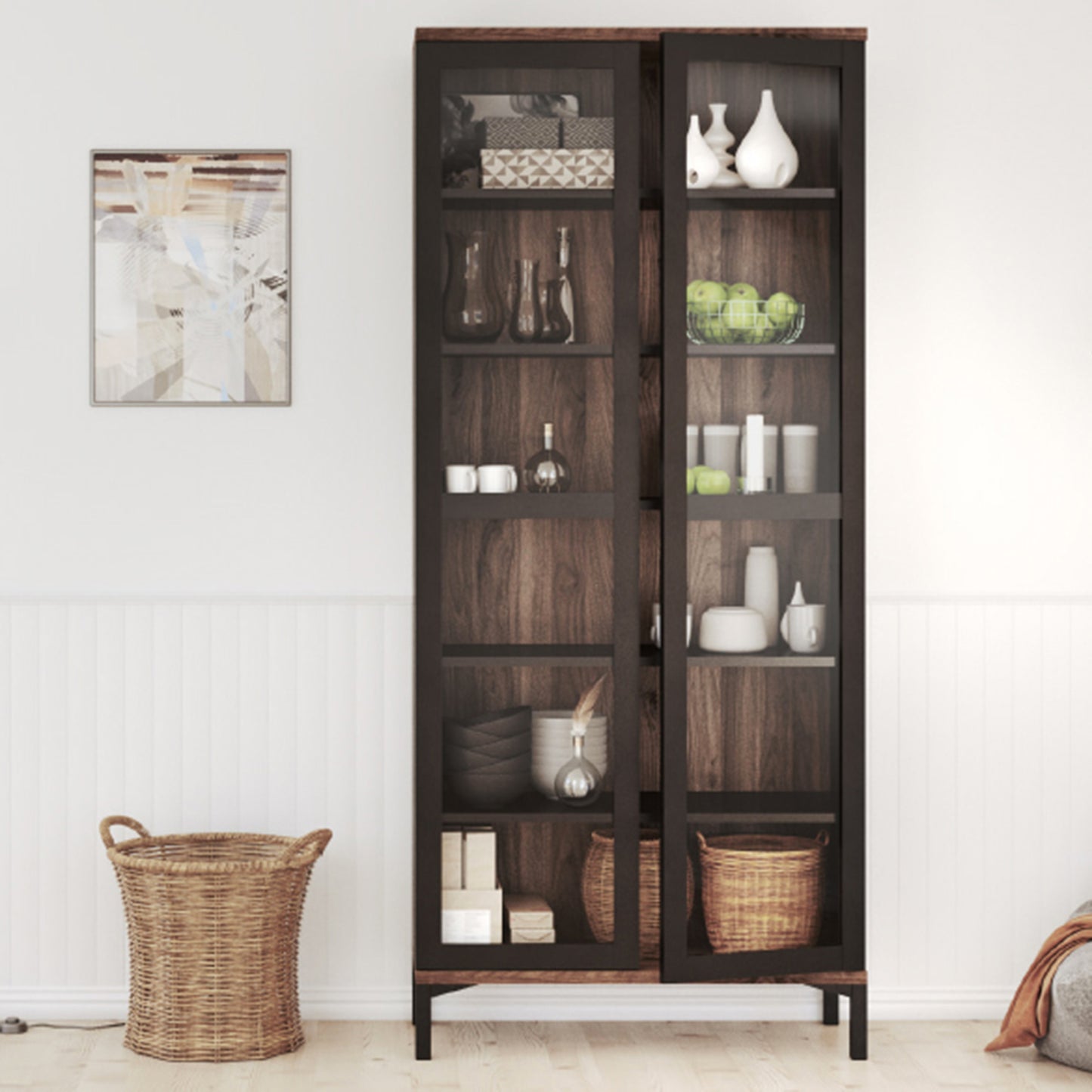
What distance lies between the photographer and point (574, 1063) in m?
3.10

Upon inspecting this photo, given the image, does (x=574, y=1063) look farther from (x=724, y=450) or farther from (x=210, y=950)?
(x=724, y=450)

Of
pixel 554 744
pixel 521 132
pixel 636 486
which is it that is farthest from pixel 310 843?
pixel 521 132

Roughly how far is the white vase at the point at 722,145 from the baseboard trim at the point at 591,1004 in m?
1.90

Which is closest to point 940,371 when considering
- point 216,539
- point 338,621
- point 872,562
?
point 872,562

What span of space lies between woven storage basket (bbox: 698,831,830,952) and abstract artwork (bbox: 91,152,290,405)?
1495 mm

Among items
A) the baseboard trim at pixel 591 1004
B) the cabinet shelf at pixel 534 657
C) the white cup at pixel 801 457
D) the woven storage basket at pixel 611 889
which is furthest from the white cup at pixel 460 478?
the baseboard trim at pixel 591 1004

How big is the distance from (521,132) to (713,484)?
0.87m

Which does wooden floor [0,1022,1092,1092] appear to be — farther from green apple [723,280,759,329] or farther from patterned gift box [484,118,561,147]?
patterned gift box [484,118,561,147]

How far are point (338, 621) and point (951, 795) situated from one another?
156 cm

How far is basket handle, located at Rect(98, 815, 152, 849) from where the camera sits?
10.2ft

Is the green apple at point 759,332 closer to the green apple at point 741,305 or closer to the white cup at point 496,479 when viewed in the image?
the green apple at point 741,305

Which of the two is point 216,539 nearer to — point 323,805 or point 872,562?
point 323,805

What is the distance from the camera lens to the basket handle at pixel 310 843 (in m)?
3.08

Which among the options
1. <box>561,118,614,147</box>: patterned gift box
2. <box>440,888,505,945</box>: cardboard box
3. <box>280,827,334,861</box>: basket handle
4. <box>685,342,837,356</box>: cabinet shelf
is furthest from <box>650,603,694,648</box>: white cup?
<box>561,118,614,147</box>: patterned gift box
